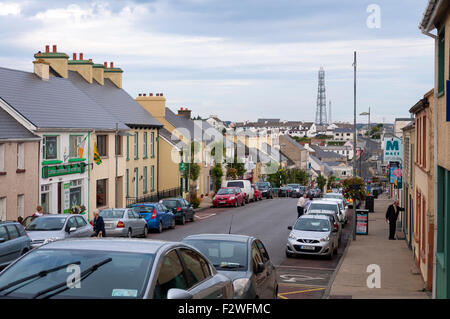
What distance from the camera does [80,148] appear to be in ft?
113

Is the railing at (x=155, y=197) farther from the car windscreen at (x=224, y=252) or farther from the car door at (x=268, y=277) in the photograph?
the car windscreen at (x=224, y=252)

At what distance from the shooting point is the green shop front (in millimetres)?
31256

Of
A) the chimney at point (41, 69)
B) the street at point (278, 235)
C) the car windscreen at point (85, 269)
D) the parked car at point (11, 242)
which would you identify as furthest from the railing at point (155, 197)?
the car windscreen at point (85, 269)

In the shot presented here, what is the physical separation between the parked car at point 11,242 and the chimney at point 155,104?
38.8 metres

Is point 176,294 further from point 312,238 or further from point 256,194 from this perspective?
point 256,194

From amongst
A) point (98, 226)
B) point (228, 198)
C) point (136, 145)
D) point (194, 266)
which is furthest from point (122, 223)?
point (228, 198)

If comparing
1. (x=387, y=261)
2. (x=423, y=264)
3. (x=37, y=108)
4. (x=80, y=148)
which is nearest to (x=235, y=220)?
(x=80, y=148)

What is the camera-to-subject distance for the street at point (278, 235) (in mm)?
17297

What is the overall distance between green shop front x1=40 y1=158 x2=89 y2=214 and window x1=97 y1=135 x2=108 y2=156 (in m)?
2.67

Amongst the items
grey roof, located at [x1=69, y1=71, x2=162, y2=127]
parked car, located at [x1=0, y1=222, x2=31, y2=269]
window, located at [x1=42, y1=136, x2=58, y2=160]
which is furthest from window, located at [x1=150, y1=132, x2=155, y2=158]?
parked car, located at [x1=0, y1=222, x2=31, y2=269]

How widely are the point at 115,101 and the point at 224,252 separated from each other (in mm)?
36753

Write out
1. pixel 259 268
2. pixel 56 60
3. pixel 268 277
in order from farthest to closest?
pixel 56 60 < pixel 268 277 < pixel 259 268

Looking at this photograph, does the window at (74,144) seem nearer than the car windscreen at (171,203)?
Yes

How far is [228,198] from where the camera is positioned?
4762 centimetres
